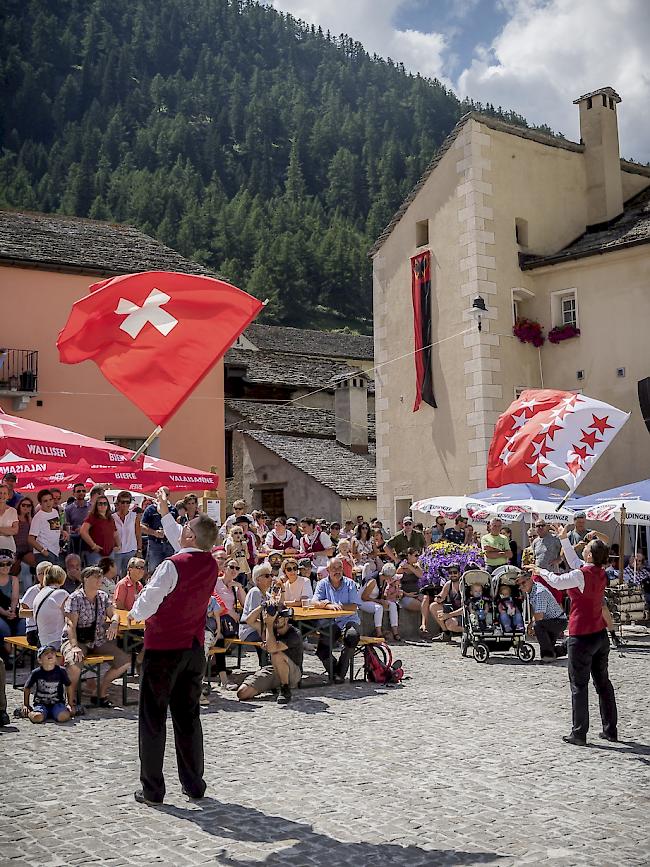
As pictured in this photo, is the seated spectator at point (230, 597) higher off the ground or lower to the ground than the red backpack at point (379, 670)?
higher

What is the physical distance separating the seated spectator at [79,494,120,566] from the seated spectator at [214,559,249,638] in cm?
266

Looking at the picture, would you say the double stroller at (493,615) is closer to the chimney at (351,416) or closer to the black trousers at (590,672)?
the black trousers at (590,672)

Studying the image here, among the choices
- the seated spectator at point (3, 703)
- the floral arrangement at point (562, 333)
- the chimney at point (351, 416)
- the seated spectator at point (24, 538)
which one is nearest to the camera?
the seated spectator at point (3, 703)

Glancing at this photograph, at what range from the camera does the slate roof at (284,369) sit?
1846 inches

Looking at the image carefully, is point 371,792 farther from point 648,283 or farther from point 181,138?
point 181,138

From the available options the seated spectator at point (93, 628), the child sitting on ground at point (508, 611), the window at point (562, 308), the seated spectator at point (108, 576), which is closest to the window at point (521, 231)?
the window at point (562, 308)

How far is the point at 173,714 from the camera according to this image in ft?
24.8

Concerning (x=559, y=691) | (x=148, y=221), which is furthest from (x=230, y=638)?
(x=148, y=221)

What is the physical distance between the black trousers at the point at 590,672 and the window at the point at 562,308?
18.5 meters

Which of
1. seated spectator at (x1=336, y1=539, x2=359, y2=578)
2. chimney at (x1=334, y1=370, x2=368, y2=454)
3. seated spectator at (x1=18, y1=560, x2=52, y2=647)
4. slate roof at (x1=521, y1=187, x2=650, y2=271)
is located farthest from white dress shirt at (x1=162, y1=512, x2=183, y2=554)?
chimney at (x1=334, y1=370, x2=368, y2=454)

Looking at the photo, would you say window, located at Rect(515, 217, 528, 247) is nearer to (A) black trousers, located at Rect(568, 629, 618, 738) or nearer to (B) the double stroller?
(B) the double stroller

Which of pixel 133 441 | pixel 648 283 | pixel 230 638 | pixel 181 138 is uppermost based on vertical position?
pixel 181 138

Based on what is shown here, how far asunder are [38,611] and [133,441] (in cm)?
2050

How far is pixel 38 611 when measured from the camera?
11.3 m
